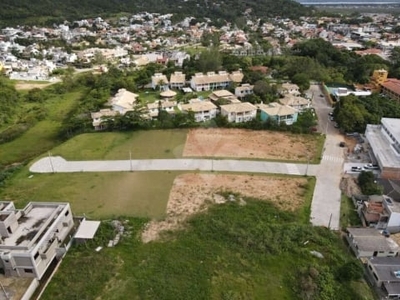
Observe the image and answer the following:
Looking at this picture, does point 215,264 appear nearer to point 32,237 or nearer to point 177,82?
point 32,237

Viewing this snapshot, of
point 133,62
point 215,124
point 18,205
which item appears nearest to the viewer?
point 18,205

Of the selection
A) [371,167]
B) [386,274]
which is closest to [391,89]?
[371,167]

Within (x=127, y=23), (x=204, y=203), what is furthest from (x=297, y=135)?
(x=127, y=23)

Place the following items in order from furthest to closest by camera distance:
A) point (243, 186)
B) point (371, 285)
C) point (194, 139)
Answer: point (194, 139), point (243, 186), point (371, 285)

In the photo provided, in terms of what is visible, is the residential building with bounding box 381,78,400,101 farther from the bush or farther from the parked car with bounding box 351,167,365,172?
the bush

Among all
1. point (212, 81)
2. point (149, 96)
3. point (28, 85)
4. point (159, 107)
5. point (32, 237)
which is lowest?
point (28, 85)

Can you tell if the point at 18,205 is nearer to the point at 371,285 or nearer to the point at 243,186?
the point at 243,186

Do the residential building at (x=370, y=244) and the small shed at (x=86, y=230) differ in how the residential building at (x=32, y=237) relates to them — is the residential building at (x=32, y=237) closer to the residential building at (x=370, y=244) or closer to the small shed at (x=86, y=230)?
the small shed at (x=86, y=230)

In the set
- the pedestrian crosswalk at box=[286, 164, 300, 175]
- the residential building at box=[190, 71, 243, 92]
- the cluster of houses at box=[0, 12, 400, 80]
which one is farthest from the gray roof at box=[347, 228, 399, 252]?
the cluster of houses at box=[0, 12, 400, 80]
